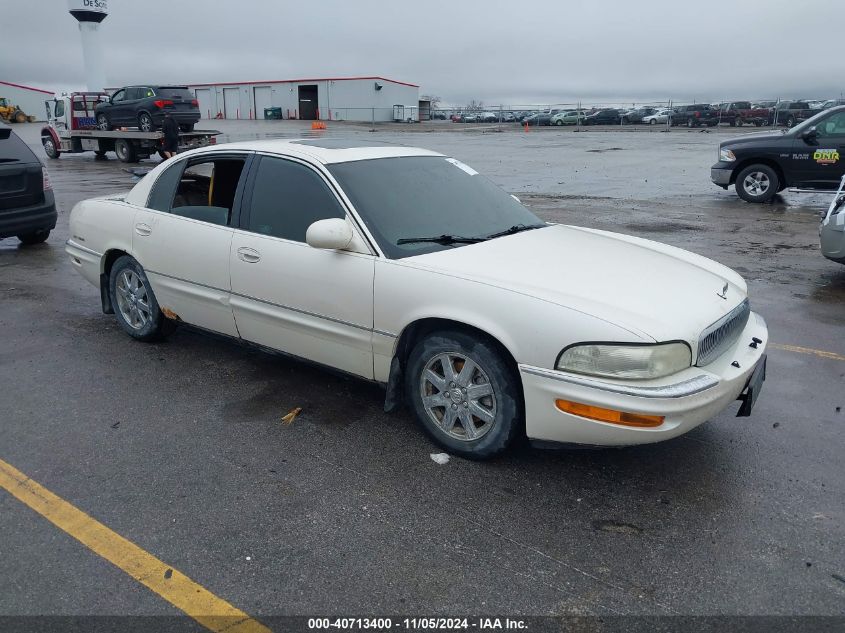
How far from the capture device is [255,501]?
3270mm

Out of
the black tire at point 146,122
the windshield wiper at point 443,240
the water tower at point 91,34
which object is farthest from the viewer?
the water tower at point 91,34

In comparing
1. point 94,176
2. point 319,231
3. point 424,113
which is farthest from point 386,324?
point 424,113

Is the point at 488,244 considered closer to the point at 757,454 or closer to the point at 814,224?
the point at 757,454

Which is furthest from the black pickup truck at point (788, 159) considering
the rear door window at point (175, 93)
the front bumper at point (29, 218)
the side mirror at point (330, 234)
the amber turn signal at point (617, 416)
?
the rear door window at point (175, 93)

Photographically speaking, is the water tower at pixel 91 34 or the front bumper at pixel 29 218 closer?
the front bumper at pixel 29 218

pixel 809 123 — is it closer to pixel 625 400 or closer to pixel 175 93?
pixel 625 400

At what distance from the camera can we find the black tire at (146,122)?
23.9 m

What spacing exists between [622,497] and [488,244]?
1551 millimetres

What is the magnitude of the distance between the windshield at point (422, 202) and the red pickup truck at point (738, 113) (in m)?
45.8

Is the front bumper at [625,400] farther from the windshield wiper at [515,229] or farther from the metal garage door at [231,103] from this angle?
the metal garage door at [231,103]

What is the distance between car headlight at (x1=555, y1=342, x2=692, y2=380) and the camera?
305cm

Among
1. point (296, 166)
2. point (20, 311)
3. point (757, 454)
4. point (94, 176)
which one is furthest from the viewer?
point (94, 176)

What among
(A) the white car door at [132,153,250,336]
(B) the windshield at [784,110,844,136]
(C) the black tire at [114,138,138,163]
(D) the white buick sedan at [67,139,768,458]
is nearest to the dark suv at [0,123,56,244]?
(D) the white buick sedan at [67,139,768,458]

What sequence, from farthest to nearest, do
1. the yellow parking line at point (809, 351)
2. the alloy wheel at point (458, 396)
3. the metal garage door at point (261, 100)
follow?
the metal garage door at point (261, 100)
the yellow parking line at point (809, 351)
the alloy wheel at point (458, 396)
